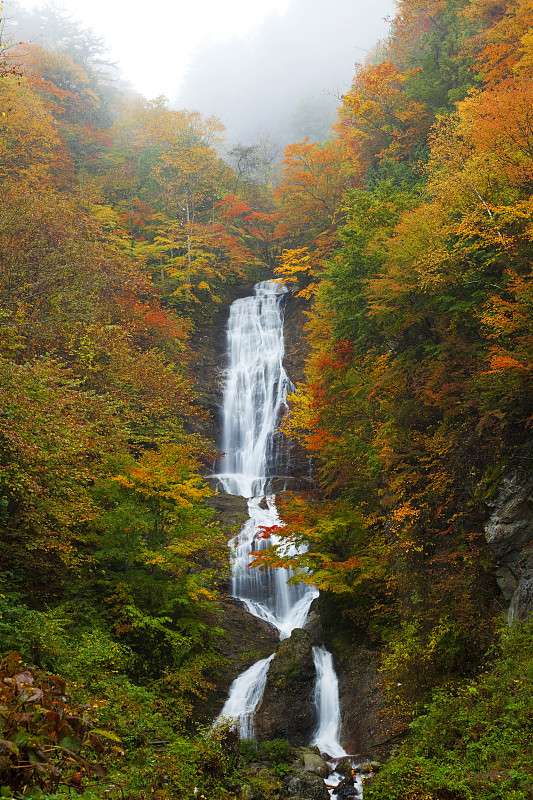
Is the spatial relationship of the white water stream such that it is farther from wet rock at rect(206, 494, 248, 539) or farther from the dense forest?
the dense forest

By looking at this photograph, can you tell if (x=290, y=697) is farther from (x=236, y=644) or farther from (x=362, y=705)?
(x=236, y=644)

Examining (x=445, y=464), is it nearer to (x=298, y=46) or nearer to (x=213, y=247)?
(x=213, y=247)

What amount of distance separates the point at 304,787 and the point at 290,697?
347 centimetres

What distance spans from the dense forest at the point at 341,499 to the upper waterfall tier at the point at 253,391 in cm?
490

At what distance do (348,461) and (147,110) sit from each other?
38.1m

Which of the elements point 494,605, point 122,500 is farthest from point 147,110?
point 494,605

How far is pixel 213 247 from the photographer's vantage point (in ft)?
97.7

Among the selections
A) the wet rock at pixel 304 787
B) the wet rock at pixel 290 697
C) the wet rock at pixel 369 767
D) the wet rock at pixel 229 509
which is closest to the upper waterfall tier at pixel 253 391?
the wet rock at pixel 229 509

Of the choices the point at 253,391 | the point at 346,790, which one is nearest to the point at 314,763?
the point at 346,790

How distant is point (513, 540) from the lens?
29.4ft

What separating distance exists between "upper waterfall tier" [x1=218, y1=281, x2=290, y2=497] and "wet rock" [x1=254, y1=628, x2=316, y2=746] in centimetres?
904

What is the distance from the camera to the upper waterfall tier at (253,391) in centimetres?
2356

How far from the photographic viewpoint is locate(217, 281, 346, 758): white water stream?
40.2ft

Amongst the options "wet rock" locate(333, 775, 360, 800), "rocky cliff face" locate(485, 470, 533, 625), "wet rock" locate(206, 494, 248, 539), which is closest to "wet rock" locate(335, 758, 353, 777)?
"wet rock" locate(333, 775, 360, 800)
